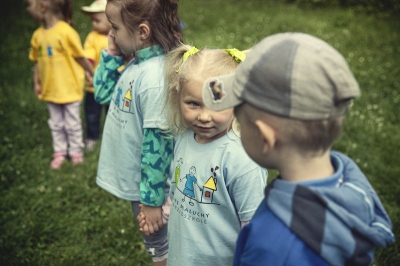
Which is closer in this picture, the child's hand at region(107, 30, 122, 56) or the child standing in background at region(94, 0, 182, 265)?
the child standing in background at region(94, 0, 182, 265)

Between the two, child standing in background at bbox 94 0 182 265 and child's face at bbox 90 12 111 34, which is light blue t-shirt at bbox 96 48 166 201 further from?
child's face at bbox 90 12 111 34

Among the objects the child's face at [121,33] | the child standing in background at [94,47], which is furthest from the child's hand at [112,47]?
the child standing in background at [94,47]

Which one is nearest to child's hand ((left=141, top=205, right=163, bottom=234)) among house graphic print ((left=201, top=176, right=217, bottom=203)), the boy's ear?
house graphic print ((left=201, top=176, right=217, bottom=203))

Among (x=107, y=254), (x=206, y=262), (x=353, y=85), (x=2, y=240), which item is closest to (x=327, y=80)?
(x=353, y=85)

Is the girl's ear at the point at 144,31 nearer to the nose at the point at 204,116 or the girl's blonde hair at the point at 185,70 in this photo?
the girl's blonde hair at the point at 185,70

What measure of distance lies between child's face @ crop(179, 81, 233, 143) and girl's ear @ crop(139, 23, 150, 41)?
505mm

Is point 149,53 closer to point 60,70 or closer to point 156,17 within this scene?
point 156,17

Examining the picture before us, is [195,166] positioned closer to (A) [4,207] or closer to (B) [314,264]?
(B) [314,264]

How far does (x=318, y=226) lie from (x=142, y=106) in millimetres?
1334

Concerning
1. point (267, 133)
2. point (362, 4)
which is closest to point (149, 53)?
point (267, 133)

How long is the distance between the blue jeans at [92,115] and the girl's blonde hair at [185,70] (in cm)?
267

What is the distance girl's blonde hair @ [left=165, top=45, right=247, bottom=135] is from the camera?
189 centimetres

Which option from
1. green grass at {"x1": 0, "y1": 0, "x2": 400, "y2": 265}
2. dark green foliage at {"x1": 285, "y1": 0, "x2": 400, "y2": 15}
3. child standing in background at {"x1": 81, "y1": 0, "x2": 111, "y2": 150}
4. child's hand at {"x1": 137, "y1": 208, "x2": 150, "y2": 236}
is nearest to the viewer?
child's hand at {"x1": 137, "y1": 208, "x2": 150, "y2": 236}

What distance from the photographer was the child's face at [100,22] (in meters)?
4.47
